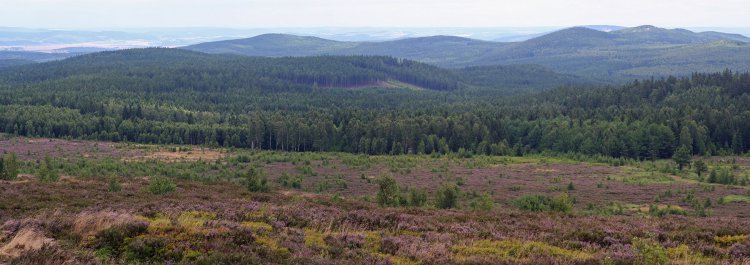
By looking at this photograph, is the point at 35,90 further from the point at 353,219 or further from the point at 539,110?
the point at 353,219

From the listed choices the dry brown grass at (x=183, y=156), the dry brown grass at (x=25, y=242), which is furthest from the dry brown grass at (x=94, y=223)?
the dry brown grass at (x=183, y=156)

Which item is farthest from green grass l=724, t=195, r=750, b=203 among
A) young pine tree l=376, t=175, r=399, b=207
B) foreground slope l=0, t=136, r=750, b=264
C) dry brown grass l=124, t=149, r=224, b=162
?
dry brown grass l=124, t=149, r=224, b=162

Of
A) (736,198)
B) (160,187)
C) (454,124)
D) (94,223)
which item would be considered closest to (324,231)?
(94,223)

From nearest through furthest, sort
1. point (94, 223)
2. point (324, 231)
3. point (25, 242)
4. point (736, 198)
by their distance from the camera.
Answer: point (25, 242), point (94, 223), point (324, 231), point (736, 198)

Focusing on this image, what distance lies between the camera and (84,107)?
5645 inches

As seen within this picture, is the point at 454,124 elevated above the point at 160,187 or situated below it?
below

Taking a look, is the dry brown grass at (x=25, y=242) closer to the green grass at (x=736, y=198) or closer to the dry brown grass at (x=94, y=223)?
the dry brown grass at (x=94, y=223)

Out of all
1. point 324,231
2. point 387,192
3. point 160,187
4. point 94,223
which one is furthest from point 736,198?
point 94,223

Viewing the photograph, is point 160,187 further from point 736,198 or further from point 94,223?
point 736,198

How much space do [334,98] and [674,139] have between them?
11733 centimetres

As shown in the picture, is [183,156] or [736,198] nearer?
[736,198]

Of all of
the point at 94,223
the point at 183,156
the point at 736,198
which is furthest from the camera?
the point at 183,156

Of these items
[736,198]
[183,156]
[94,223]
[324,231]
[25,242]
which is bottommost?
[183,156]

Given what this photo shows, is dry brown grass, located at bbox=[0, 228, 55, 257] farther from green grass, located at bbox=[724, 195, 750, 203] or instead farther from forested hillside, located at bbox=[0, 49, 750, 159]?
forested hillside, located at bbox=[0, 49, 750, 159]
